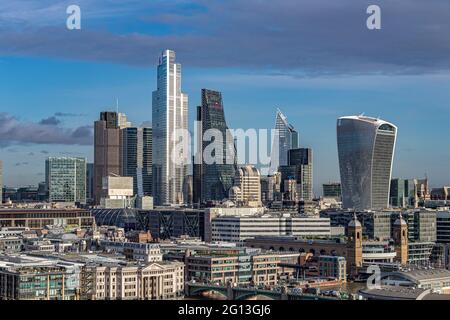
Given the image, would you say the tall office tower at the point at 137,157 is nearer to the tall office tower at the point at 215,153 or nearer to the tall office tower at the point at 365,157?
A: the tall office tower at the point at 215,153

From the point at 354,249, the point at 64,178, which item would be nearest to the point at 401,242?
the point at 354,249

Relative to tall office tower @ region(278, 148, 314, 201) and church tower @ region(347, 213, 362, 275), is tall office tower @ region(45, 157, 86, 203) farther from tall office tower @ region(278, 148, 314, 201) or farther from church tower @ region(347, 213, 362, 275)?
church tower @ region(347, 213, 362, 275)

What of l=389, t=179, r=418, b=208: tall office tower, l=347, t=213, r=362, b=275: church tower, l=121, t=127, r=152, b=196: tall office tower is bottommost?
l=347, t=213, r=362, b=275: church tower

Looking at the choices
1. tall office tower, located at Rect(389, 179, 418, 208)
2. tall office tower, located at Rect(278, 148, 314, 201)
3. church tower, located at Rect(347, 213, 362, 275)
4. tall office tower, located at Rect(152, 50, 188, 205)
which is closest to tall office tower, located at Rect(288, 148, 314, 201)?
tall office tower, located at Rect(278, 148, 314, 201)

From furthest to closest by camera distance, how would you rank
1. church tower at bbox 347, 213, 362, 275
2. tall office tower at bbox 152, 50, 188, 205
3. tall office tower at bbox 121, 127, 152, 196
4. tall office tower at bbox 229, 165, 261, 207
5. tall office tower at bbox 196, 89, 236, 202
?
tall office tower at bbox 121, 127, 152, 196 < tall office tower at bbox 152, 50, 188, 205 < tall office tower at bbox 196, 89, 236, 202 < tall office tower at bbox 229, 165, 261, 207 < church tower at bbox 347, 213, 362, 275

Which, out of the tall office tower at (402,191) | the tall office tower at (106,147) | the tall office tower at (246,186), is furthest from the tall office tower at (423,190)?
the tall office tower at (106,147)

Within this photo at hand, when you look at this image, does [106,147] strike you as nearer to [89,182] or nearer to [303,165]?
[89,182]
